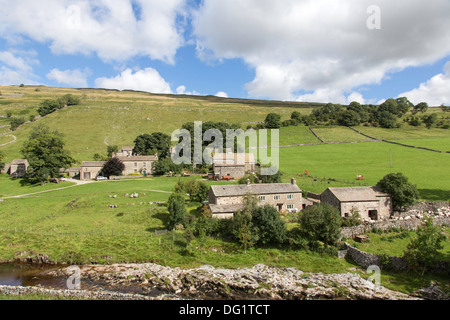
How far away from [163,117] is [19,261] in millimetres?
105884

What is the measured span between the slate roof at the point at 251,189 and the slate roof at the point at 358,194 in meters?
6.65

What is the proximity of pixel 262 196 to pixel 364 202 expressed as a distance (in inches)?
575

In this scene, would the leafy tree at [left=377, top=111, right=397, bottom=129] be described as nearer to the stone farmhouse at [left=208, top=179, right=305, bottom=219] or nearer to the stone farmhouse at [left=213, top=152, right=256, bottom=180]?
the stone farmhouse at [left=213, top=152, right=256, bottom=180]

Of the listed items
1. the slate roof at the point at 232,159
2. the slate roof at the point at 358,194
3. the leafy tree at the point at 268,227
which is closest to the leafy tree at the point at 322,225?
the leafy tree at the point at 268,227

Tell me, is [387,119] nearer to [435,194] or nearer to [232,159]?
[435,194]

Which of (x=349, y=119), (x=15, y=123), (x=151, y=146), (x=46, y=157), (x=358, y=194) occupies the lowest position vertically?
(x=358, y=194)

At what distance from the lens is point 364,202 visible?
128 feet

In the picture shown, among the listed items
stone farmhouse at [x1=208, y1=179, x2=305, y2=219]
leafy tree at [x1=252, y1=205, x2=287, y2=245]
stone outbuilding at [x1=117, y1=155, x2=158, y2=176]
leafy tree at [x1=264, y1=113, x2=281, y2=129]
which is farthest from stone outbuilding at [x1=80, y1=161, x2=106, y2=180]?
leafy tree at [x1=264, y1=113, x2=281, y2=129]

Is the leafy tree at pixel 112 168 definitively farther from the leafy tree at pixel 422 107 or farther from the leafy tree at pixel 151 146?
the leafy tree at pixel 422 107

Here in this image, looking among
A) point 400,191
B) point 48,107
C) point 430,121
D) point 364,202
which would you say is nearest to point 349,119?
point 430,121

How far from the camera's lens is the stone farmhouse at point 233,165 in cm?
6656
